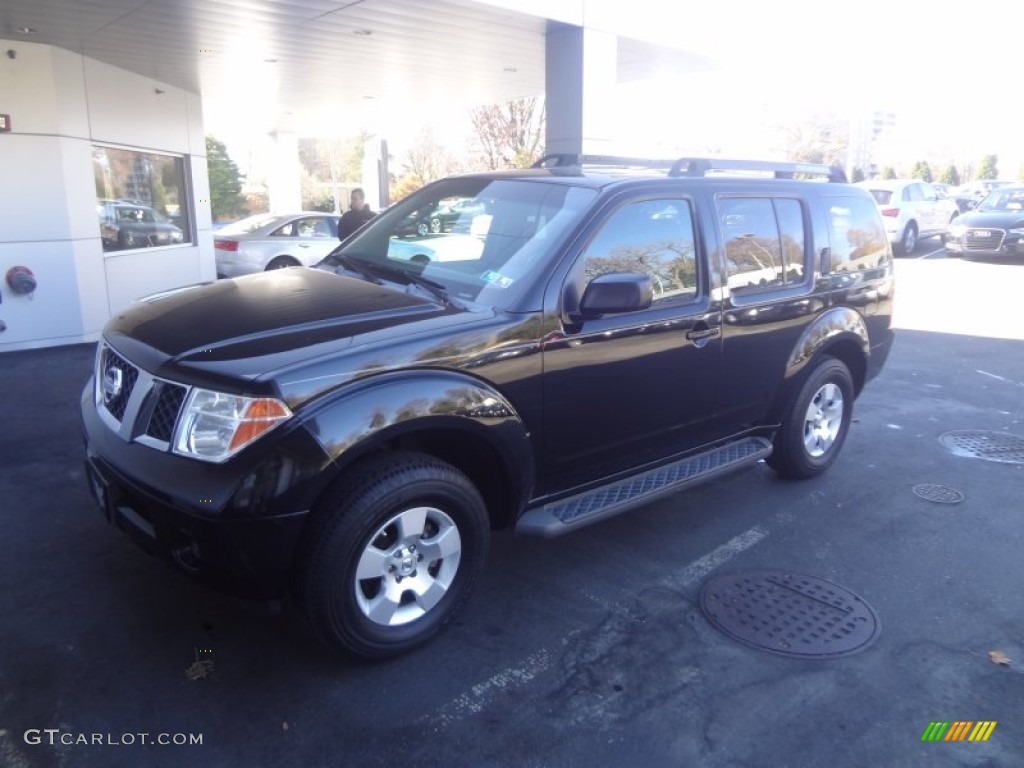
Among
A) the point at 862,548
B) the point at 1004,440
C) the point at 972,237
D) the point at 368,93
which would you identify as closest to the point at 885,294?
the point at 1004,440

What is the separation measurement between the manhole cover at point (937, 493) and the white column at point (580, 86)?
522 cm

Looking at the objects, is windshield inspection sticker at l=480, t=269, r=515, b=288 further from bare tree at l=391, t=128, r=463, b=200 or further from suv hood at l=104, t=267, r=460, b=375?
bare tree at l=391, t=128, r=463, b=200

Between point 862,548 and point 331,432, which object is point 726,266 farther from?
point 331,432

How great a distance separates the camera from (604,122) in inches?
353

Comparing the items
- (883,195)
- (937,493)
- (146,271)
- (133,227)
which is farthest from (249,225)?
(883,195)

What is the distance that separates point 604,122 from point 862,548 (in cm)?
611

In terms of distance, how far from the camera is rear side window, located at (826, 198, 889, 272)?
5156 mm

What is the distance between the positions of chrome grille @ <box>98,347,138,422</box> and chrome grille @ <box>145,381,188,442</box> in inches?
9.1

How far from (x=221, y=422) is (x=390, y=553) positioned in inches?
32.9

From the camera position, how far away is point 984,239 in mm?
17500

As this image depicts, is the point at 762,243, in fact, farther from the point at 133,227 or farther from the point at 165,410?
the point at 133,227

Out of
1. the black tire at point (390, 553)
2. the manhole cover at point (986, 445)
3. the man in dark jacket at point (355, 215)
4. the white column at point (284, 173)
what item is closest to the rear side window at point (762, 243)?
the black tire at point (390, 553)

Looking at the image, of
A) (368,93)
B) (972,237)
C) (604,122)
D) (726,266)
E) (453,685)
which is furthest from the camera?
(972,237)

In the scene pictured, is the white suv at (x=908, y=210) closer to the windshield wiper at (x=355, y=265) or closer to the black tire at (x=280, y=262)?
the black tire at (x=280, y=262)
